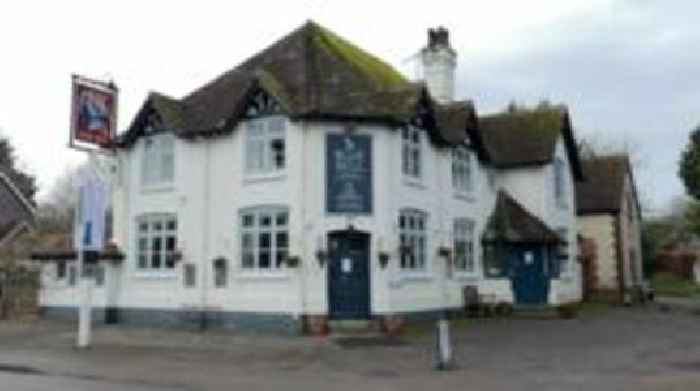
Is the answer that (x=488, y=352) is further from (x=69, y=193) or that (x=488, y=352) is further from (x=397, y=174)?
(x=69, y=193)

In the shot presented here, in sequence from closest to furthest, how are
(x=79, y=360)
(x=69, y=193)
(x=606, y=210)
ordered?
(x=79, y=360) < (x=606, y=210) < (x=69, y=193)

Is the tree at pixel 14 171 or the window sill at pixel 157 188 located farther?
the tree at pixel 14 171

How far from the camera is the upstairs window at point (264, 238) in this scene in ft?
93.0

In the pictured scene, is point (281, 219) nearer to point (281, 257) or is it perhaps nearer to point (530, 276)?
point (281, 257)

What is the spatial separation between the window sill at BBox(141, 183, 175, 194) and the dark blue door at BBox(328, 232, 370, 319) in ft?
19.6

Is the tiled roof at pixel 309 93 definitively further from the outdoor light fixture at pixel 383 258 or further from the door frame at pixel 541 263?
the door frame at pixel 541 263

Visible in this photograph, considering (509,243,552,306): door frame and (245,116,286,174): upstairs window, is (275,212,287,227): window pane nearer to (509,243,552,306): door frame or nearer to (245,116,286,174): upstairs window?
(245,116,286,174): upstairs window

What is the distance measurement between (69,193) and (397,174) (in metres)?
65.0

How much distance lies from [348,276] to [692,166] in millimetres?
19938

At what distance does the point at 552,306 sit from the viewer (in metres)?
35.0

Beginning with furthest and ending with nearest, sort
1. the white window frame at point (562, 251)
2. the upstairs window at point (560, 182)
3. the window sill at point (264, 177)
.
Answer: the upstairs window at point (560, 182) → the white window frame at point (562, 251) → the window sill at point (264, 177)

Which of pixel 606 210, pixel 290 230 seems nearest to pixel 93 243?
pixel 290 230

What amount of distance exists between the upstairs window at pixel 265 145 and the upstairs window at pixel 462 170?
272 inches

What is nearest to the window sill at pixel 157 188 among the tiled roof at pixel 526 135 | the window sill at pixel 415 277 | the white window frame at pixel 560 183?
the window sill at pixel 415 277
